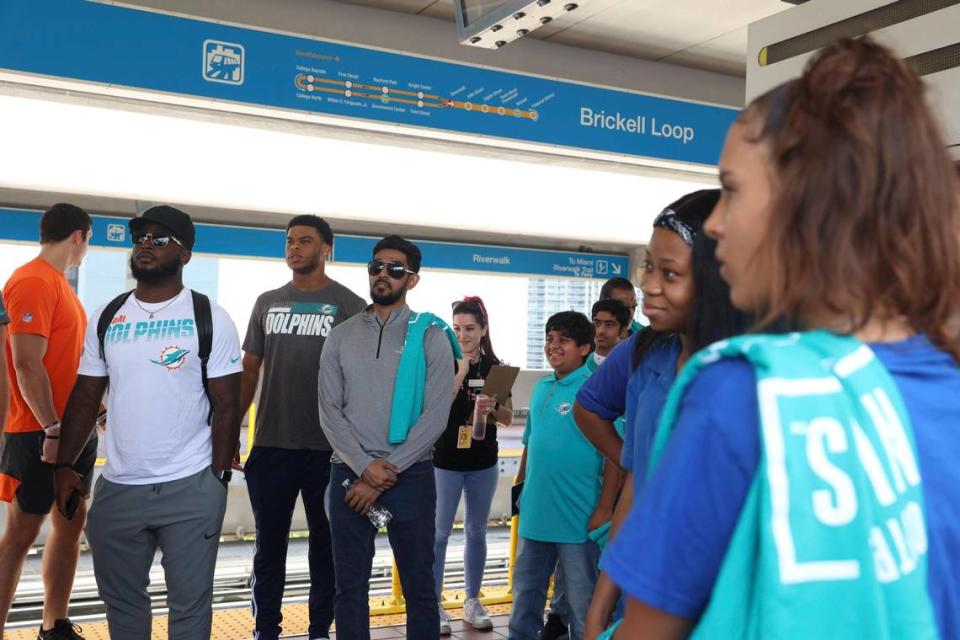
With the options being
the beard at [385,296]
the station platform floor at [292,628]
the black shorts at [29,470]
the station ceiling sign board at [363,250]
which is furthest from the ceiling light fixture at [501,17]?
the station ceiling sign board at [363,250]

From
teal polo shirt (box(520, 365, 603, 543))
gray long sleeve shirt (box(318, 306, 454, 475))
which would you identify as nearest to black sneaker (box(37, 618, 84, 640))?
gray long sleeve shirt (box(318, 306, 454, 475))

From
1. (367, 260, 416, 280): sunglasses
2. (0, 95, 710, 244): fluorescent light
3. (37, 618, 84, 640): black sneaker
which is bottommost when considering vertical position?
(37, 618, 84, 640): black sneaker

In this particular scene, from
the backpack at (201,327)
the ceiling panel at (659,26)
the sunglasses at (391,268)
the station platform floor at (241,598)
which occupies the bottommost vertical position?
the station platform floor at (241,598)

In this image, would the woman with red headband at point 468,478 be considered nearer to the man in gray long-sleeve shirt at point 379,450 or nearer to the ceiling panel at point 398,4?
the man in gray long-sleeve shirt at point 379,450

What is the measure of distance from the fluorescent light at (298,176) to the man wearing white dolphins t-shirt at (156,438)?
3257 mm

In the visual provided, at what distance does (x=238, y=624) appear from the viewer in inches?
219

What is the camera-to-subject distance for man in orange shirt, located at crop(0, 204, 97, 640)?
4.49 m

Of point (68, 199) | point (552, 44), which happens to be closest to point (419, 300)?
point (68, 199)

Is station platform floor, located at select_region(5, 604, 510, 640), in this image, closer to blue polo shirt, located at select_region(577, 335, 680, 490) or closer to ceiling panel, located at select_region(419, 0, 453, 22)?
blue polo shirt, located at select_region(577, 335, 680, 490)

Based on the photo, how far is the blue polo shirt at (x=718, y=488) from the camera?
2.94 feet

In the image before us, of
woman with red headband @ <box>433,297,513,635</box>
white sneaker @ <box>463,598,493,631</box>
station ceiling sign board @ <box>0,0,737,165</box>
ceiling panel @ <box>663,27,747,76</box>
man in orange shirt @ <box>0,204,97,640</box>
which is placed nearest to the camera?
man in orange shirt @ <box>0,204,97,640</box>

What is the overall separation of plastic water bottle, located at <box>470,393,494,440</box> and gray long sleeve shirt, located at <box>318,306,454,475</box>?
3.22 ft

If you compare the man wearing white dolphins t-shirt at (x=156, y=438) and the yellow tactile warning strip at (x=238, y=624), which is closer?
the man wearing white dolphins t-shirt at (x=156, y=438)

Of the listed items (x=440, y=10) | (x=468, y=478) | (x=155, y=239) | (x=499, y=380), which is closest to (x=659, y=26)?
(x=440, y=10)
